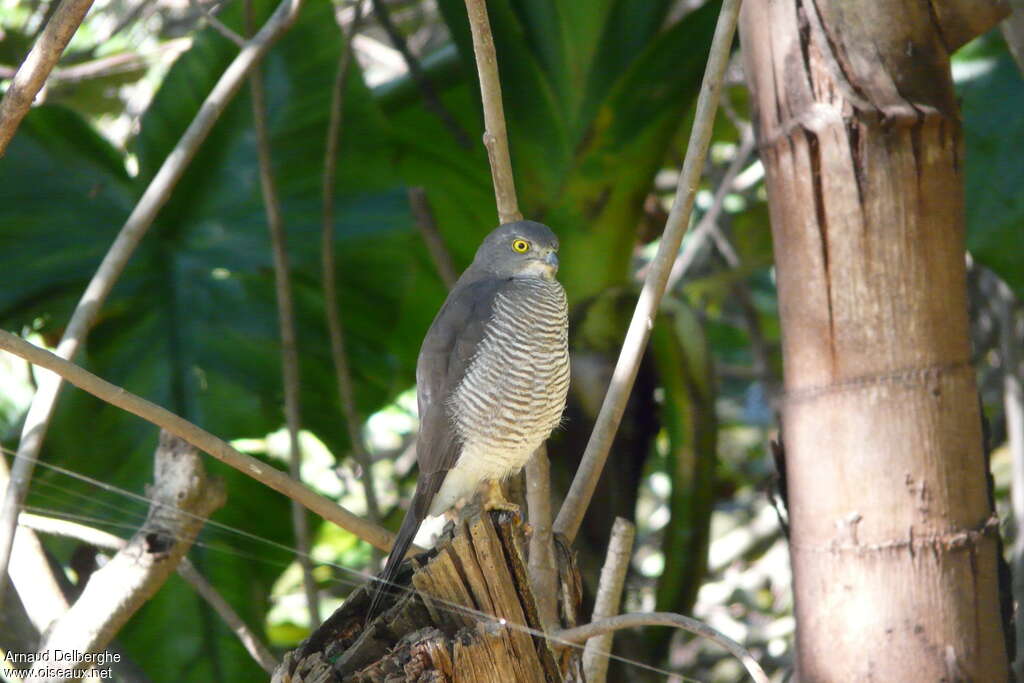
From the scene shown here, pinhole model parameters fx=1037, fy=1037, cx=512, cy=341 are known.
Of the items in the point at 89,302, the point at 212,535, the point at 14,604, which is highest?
the point at 89,302

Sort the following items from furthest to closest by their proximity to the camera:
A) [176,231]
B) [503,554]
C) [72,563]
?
[176,231] → [72,563] → [503,554]

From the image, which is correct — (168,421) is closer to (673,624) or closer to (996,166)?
(673,624)

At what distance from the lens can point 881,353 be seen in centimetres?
213

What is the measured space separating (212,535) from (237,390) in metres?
0.52

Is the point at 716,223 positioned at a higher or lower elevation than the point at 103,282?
lower

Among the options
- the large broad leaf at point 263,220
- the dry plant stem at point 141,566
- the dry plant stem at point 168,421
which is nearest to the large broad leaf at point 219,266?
the large broad leaf at point 263,220

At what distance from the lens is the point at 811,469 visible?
2.20 metres

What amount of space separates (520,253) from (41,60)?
4.08ft

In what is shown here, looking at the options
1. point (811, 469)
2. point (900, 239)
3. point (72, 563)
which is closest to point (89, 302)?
point (72, 563)

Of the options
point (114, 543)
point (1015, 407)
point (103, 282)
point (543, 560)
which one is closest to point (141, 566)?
point (114, 543)

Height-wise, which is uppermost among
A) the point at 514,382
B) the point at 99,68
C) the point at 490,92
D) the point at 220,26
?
the point at 99,68

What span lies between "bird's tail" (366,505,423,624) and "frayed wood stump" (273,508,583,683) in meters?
0.03

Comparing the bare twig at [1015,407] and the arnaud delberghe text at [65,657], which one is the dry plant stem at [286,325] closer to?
the arnaud delberghe text at [65,657]

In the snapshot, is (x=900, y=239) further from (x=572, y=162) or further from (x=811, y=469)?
(x=572, y=162)
